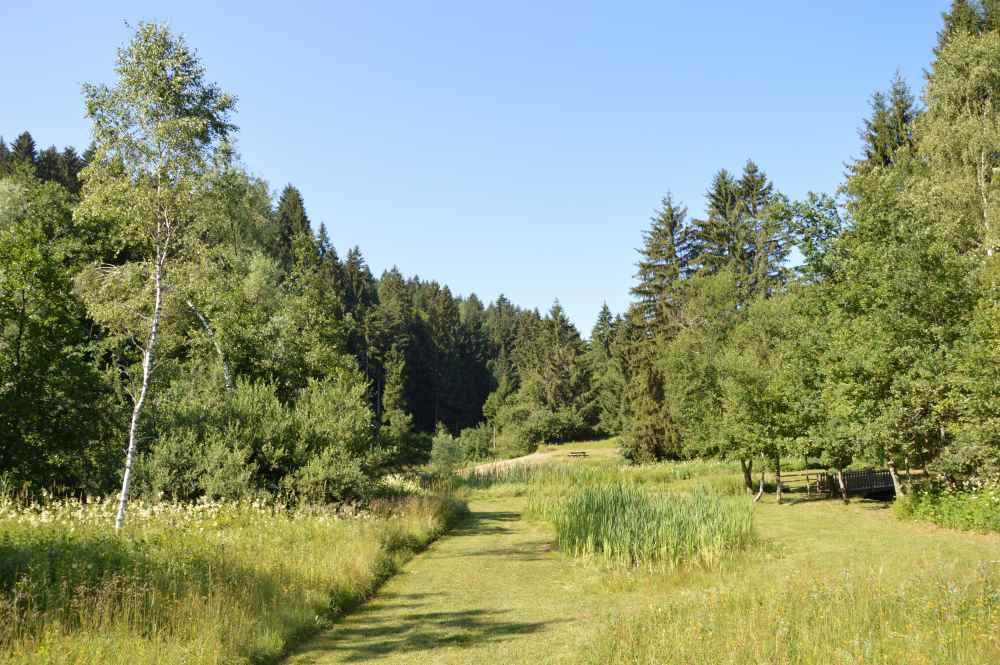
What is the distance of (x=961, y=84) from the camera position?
28.8 meters

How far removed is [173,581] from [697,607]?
23.9ft

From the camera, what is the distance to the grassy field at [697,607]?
23.4 ft

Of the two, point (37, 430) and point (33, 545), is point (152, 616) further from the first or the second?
point (37, 430)

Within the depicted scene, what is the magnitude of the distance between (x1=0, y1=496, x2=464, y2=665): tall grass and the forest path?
580mm

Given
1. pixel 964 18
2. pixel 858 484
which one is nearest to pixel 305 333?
pixel 858 484

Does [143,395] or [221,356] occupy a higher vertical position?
[221,356]

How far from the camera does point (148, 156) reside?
14266mm

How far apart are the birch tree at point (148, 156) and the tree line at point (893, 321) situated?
787 inches

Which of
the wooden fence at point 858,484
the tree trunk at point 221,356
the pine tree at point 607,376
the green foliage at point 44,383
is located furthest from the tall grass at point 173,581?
the pine tree at point 607,376

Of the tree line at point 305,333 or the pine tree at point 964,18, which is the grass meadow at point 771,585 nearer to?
the tree line at point 305,333

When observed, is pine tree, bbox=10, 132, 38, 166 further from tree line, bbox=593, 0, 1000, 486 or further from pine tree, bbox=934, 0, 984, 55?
pine tree, bbox=934, 0, 984, 55

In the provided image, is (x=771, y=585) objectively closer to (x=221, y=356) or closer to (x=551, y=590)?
(x=551, y=590)

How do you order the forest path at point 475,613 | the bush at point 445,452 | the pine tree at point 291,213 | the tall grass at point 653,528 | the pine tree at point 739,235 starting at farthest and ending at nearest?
the pine tree at point 291,213
the pine tree at point 739,235
the bush at point 445,452
the tall grass at point 653,528
the forest path at point 475,613

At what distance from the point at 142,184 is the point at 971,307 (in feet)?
77.6
